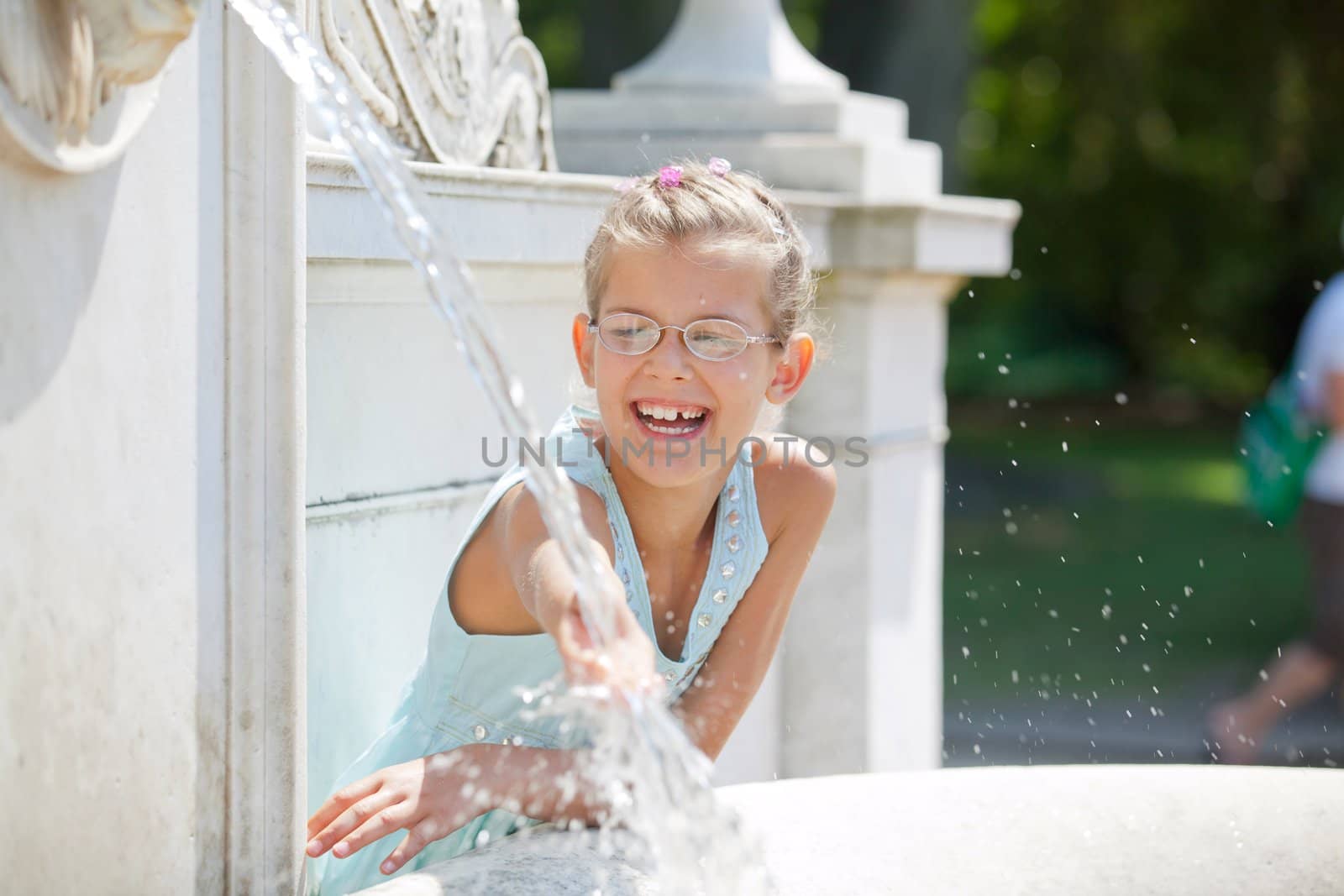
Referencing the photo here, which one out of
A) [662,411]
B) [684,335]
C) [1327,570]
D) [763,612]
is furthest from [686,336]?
[1327,570]

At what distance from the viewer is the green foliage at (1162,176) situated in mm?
16078

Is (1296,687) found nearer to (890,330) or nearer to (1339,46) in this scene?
(890,330)

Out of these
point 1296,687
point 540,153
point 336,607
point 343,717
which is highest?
point 540,153

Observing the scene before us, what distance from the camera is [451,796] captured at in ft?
6.30

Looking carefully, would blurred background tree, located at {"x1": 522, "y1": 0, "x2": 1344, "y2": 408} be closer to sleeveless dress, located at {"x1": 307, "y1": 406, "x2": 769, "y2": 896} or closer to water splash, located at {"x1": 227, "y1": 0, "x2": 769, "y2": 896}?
sleeveless dress, located at {"x1": 307, "y1": 406, "x2": 769, "y2": 896}

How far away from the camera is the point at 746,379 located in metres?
2.21

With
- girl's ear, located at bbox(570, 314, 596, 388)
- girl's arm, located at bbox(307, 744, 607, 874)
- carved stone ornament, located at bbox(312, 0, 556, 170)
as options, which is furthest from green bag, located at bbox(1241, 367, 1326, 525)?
girl's arm, located at bbox(307, 744, 607, 874)

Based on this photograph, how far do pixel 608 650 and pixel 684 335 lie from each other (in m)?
0.65

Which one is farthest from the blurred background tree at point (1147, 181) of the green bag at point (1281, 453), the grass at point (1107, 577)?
the green bag at point (1281, 453)

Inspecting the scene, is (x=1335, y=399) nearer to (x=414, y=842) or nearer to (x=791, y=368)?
(x=791, y=368)

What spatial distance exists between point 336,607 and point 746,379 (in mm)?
630

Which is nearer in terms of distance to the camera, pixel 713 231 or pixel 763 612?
pixel 713 231

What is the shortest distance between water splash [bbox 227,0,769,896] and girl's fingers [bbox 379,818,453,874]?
0.23 meters

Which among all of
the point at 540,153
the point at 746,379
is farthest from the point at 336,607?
the point at 540,153
